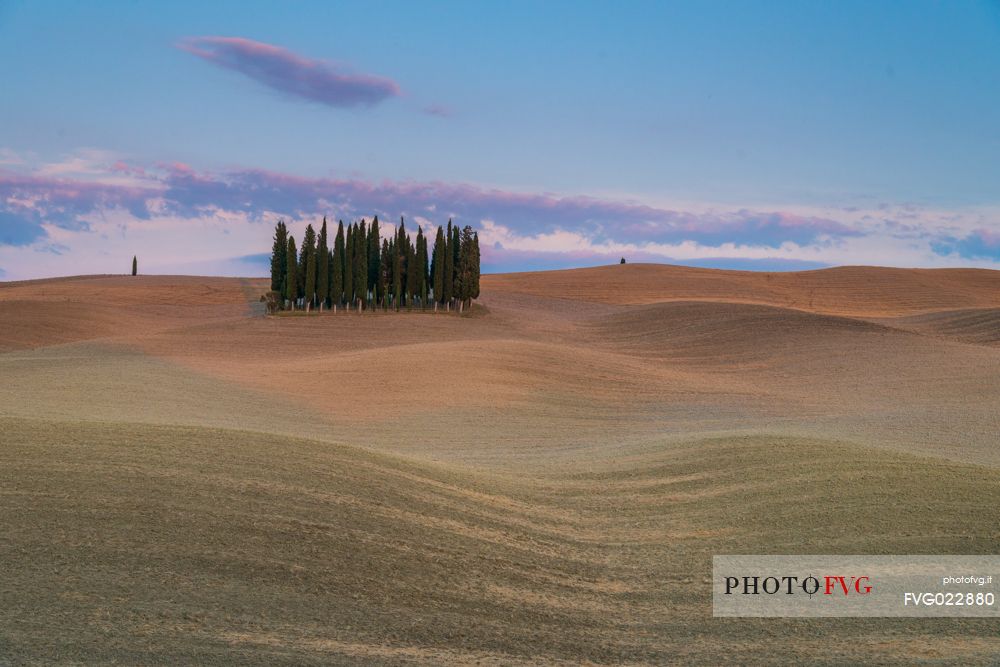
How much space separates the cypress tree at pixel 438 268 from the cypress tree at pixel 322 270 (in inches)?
231

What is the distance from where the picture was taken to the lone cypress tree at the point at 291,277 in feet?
160

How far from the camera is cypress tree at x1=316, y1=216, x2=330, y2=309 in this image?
161ft

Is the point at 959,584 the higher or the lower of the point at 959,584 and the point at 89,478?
the lower

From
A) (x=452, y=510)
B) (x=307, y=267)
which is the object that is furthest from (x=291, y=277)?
(x=452, y=510)

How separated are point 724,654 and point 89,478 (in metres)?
6.77

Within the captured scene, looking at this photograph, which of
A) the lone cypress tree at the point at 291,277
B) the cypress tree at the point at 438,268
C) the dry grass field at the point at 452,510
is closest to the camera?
the dry grass field at the point at 452,510

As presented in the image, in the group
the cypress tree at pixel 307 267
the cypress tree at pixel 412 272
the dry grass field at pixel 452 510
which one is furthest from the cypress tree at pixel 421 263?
the dry grass field at pixel 452 510

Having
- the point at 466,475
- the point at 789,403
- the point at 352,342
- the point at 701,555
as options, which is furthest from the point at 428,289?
the point at 701,555

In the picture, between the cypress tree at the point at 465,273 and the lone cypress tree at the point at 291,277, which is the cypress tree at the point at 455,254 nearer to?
the cypress tree at the point at 465,273

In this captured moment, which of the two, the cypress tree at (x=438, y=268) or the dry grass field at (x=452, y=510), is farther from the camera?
the cypress tree at (x=438, y=268)

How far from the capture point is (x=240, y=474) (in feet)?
34.6

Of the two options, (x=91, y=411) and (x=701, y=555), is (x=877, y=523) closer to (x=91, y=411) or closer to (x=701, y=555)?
(x=701, y=555)

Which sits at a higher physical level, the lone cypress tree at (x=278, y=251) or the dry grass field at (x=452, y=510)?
the lone cypress tree at (x=278, y=251)

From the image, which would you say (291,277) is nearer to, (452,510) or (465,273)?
(465,273)
